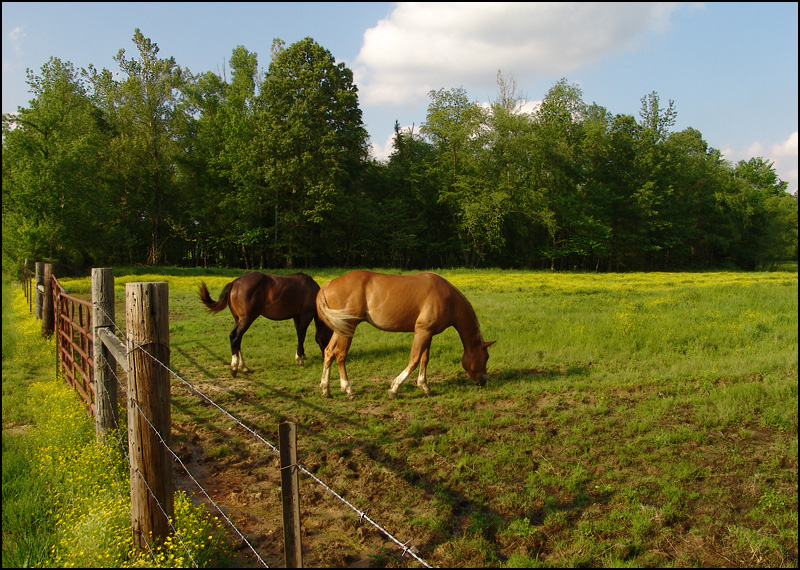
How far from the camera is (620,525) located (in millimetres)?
3543

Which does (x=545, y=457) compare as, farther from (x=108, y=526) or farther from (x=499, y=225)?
(x=499, y=225)

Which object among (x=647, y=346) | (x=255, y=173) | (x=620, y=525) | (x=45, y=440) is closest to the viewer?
(x=620, y=525)

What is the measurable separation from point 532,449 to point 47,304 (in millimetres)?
9061

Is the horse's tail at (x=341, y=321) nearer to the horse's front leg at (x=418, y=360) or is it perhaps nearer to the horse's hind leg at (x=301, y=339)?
the horse's front leg at (x=418, y=360)

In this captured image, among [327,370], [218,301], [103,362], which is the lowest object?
[327,370]

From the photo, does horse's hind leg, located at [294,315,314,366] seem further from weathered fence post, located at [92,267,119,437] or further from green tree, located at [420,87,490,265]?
green tree, located at [420,87,490,265]

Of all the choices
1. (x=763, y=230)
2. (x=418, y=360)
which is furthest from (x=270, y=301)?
(x=763, y=230)

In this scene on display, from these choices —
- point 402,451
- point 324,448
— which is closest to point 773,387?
point 402,451

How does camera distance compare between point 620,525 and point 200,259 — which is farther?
point 200,259

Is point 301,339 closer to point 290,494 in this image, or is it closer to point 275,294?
point 275,294

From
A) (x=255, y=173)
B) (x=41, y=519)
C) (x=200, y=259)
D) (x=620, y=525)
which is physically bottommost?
(x=620, y=525)

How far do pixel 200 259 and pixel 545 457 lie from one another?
40.7m

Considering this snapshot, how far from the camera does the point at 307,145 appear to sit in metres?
34.5

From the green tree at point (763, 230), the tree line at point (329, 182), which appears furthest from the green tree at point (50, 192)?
the green tree at point (763, 230)
